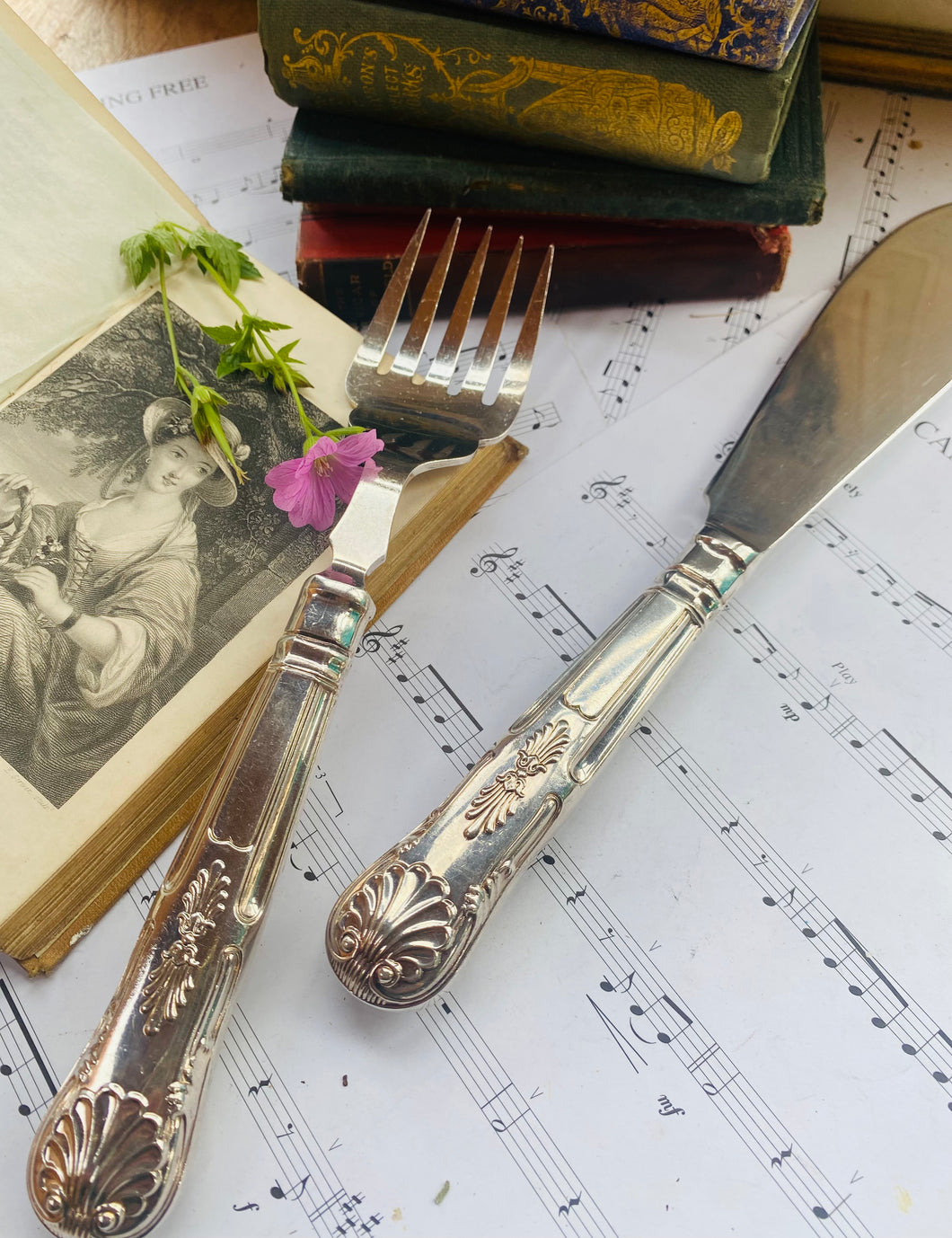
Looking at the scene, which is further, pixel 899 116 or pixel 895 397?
pixel 899 116

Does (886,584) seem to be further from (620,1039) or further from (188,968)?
(188,968)

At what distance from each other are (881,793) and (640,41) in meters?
0.67

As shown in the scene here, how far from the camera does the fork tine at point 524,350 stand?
31.3 inches

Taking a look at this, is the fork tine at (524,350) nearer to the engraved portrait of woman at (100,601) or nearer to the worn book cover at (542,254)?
the worn book cover at (542,254)

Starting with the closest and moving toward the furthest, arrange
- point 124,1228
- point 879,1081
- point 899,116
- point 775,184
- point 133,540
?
point 124,1228 < point 879,1081 < point 133,540 < point 775,184 < point 899,116

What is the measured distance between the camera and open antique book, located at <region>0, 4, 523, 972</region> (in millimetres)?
659

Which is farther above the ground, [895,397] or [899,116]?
[899,116]

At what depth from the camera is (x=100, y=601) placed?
0.73 m

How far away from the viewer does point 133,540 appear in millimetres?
749

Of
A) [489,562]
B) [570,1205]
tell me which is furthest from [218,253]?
[570,1205]

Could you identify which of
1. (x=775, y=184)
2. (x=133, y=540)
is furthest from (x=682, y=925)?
(x=775, y=184)

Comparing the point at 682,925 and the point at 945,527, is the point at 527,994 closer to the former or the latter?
the point at 682,925

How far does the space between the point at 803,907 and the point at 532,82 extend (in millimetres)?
741

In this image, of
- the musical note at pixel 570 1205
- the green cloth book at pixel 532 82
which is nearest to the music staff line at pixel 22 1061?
the musical note at pixel 570 1205
